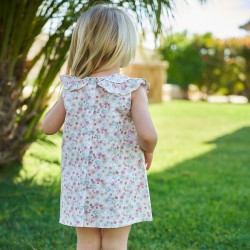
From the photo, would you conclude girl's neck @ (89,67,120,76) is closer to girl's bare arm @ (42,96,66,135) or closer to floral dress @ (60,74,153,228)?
floral dress @ (60,74,153,228)

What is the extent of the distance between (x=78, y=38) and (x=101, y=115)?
29cm

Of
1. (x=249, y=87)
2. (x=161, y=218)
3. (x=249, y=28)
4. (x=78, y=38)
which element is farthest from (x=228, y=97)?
(x=78, y=38)

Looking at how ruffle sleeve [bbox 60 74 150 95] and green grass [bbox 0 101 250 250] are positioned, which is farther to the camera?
green grass [bbox 0 101 250 250]

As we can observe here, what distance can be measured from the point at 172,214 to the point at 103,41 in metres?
1.72

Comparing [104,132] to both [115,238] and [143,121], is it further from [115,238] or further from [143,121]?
[115,238]

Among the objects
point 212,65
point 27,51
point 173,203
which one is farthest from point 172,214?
point 212,65

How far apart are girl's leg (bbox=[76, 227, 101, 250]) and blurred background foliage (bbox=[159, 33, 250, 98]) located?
18224mm

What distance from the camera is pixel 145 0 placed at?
324cm

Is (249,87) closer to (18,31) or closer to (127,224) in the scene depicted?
(18,31)

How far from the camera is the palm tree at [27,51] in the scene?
3439 millimetres

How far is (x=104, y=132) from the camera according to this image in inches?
76.8

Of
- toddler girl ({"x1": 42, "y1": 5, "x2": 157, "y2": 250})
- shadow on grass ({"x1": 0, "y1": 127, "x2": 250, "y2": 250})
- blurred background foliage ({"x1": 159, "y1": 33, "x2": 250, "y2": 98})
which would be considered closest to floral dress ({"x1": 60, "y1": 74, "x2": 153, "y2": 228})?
toddler girl ({"x1": 42, "y1": 5, "x2": 157, "y2": 250})

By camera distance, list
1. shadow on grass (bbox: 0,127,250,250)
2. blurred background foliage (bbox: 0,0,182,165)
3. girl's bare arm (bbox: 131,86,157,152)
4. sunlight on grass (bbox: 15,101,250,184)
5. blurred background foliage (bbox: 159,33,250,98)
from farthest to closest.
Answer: blurred background foliage (bbox: 159,33,250,98)
sunlight on grass (bbox: 15,101,250,184)
blurred background foliage (bbox: 0,0,182,165)
shadow on grass (bbox: 0,127,250,250)
girl's bare arm (bbox: 131,86,157,152)

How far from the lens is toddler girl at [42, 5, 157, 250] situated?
1942mm
